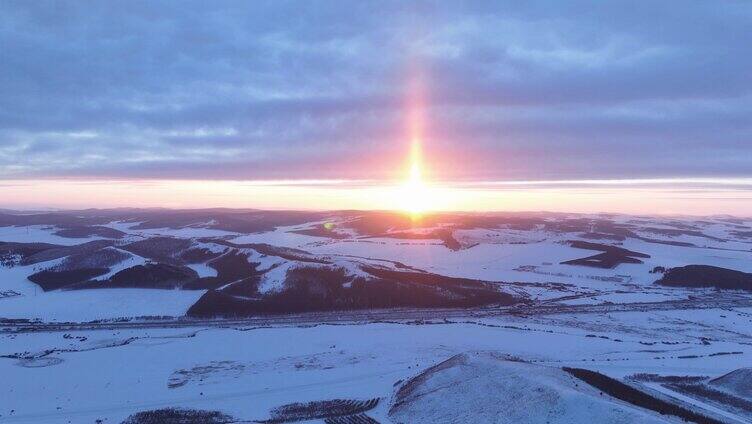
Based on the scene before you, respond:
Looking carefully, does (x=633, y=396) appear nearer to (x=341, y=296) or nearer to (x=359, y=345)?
(x=359, y=345)

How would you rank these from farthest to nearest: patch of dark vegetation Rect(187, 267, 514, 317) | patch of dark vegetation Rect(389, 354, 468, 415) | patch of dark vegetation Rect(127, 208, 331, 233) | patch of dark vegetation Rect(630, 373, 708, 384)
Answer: patch of dark vegetation Rect(127, 208, 331, 233) < patch of dark vegetation Rect(187, 267, 514, 317) < patch of dark vegetation Rect(630, 373, 708, 384) < patch of dark vegetation Rect(389, 354, 468, 415)

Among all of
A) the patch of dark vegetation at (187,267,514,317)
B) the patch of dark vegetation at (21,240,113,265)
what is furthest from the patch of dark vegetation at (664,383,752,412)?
the patch of dark vegetation at (21,240,113,265)

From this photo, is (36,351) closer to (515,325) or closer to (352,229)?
(515,325)

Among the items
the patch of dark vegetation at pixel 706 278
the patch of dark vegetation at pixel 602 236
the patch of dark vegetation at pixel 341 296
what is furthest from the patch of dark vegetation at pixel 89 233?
the patch of dark vegetation at pixel 706 278

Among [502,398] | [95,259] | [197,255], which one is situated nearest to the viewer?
[502,398]

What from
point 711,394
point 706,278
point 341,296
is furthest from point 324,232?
point 711,394

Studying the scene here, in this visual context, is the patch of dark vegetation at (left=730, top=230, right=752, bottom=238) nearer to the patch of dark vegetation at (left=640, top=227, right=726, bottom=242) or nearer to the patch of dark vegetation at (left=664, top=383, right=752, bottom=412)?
the patch of dark vegetation at (left=640, top=227, right=726, bottom=242)

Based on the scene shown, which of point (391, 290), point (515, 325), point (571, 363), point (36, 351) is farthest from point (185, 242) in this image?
point (571, 363)
